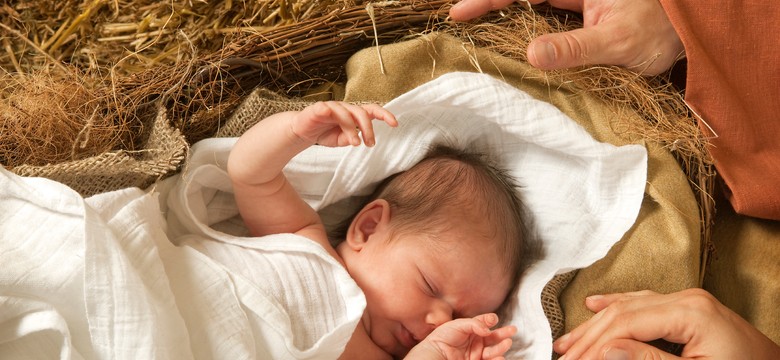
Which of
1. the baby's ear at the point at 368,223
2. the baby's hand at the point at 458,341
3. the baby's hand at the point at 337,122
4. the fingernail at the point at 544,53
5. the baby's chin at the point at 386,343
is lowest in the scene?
the baby's chin at the point at 386,343

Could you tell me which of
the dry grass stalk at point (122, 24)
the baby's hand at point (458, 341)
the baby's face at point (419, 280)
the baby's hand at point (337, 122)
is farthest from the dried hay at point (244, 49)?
the baby's hand at point (458, 341)

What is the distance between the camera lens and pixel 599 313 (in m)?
1.68

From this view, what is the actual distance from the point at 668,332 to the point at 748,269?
19.1 inches

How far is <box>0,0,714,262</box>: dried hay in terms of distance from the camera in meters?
Result: 1.80

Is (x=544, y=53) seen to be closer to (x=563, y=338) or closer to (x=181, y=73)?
(x=563, y=338)

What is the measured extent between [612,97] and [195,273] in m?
1.09

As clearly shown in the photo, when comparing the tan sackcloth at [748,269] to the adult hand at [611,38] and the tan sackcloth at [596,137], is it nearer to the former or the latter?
the tan sackcloth at [596,137]

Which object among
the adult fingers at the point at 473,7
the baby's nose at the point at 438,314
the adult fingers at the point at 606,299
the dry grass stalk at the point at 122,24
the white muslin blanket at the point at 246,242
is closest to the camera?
the white muslin blanket at the point at 246,242

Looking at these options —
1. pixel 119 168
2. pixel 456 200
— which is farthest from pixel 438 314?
pixel 119 168

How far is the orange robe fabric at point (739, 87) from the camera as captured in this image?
180cm

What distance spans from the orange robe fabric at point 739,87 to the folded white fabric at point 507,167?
23 centimetres

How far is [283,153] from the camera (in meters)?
1.52

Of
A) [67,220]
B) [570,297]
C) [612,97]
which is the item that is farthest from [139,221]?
[612,97]

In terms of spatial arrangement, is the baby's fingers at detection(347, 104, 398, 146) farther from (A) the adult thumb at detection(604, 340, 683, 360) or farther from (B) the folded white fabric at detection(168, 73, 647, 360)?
(A) the adult thumb at detection(604, 340, 683, 360)
